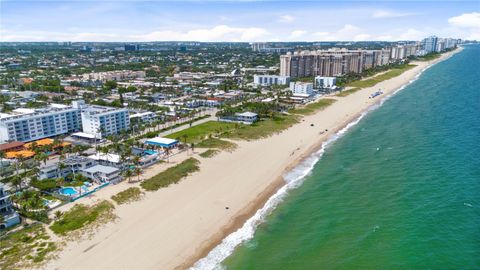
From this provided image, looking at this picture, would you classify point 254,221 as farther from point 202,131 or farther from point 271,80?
point 271,80

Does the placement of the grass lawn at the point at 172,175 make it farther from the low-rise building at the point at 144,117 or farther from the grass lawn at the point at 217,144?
the low-rise building at the point at 144,117

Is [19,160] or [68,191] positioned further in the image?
[19,160]

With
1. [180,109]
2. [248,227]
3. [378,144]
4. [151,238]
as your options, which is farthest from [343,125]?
[151,238]

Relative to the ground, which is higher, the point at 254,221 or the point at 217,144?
the point at 217,144

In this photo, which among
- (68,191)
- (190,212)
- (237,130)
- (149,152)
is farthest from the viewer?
(237,130)

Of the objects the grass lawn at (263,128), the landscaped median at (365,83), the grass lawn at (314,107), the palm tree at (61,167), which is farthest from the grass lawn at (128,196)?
the landscaped median at (365,83)

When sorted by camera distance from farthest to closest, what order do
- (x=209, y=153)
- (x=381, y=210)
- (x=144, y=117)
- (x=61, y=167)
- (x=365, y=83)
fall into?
(x=365, y=83) < (x=144, y=117) < (x=209, y=153) < (x=61, y=167) < (x=381, y=210)

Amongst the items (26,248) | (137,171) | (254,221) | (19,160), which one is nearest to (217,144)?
(137,171)

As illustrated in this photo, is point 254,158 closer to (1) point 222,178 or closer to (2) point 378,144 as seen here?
(1) point 222,178
